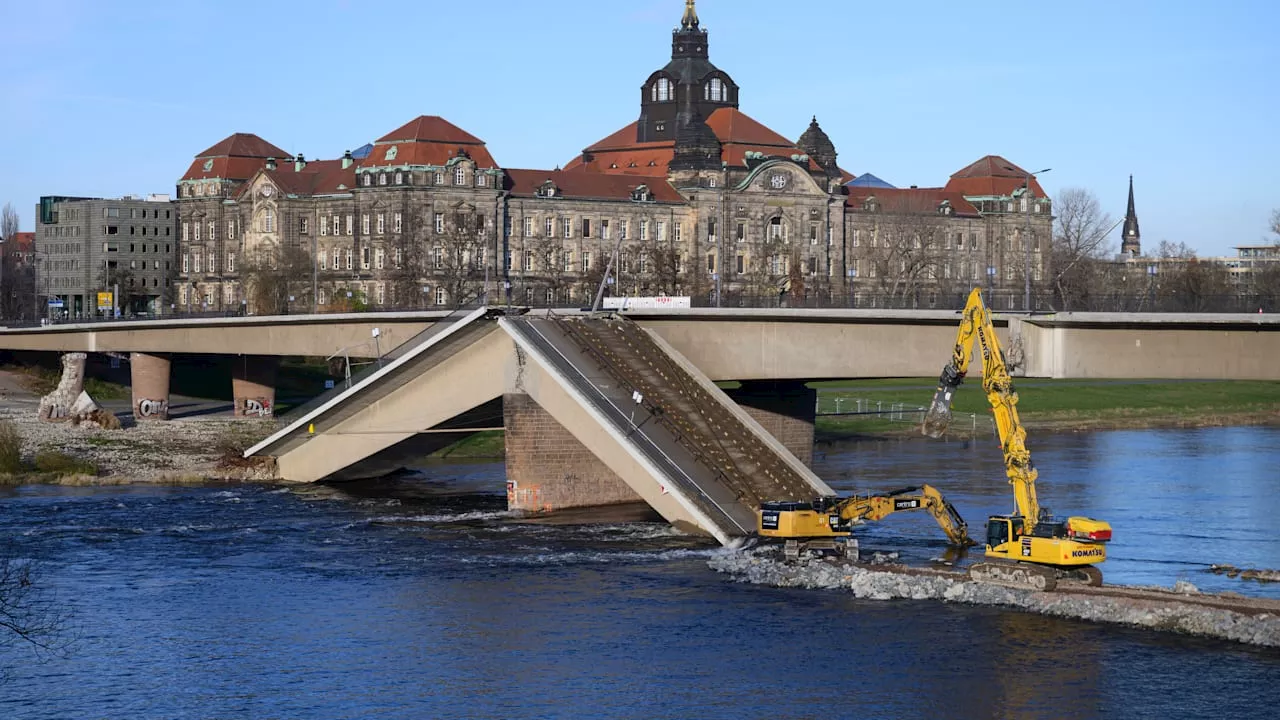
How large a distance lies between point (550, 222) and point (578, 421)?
121 metres

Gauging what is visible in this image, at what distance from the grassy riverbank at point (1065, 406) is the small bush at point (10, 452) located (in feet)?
83.5

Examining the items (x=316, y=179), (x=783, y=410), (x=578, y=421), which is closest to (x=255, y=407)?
(x=783, y=410)

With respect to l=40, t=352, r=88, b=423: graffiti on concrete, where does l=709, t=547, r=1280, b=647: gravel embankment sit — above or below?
below

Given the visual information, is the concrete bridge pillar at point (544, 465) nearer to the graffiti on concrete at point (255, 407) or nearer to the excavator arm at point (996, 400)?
the excavator arm at point (996, 400)

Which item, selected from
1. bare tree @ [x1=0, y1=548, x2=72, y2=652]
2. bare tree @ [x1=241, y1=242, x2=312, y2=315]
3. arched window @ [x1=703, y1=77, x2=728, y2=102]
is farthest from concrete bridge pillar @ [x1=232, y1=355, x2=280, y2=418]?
arched window @ [x1=703, y1=77, x2=728, y2=102]

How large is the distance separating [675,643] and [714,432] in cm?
1856

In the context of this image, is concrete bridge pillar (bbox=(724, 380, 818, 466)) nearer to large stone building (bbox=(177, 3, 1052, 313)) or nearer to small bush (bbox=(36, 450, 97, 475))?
small bush (bbox=(36, 450, 97, 475))

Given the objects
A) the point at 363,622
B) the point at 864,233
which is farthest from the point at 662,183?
the point at 363,622

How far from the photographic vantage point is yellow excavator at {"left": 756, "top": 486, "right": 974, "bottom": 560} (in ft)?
181

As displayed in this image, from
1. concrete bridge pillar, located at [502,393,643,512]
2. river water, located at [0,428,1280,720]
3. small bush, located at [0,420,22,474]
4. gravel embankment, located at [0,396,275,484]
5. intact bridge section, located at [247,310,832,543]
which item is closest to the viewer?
river water, located at [0,428,1280,720]

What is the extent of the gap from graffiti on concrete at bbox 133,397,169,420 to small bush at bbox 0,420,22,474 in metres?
19.1

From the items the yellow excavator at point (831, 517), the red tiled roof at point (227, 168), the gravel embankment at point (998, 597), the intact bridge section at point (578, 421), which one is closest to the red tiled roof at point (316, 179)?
the red tiled roof at point (227, 168)

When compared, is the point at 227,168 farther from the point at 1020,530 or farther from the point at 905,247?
the point at 1020,530

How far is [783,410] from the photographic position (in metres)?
75.5
